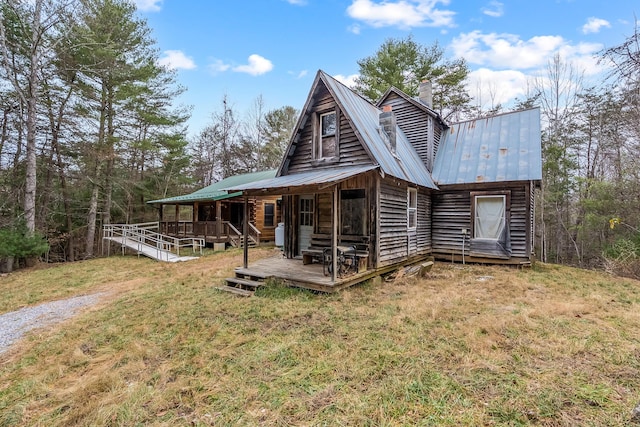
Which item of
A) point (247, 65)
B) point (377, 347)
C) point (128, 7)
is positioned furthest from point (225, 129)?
point (377, 347)

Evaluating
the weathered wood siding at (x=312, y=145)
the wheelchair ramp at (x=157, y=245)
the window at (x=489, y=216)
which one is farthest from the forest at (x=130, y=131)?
the weathered wood siding at (x=312, y=145)

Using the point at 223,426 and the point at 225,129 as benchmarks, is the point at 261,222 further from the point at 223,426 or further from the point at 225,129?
the point at 223,426

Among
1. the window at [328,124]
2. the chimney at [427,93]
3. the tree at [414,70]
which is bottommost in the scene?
the window at [328,124]

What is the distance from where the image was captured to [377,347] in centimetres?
391

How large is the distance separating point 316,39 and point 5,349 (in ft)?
55.2

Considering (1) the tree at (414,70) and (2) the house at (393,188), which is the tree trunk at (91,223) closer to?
(2) the house at (393,188)

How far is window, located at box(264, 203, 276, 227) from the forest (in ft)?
26.0

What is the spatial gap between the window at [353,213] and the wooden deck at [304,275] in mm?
1343

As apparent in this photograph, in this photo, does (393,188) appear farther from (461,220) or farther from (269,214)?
(269,214)

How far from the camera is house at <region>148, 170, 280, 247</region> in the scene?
16.3 meters

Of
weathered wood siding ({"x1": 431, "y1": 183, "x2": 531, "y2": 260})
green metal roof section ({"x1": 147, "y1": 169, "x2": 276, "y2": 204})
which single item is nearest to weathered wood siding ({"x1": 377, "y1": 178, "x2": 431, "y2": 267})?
weathered wood siding ({"x1": 431, "y1": 183, "x2": 531, "y2": 260})

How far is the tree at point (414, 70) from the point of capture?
1981 centimetres

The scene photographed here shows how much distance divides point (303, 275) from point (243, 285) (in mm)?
1638

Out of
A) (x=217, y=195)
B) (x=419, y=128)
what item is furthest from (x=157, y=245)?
(x=419, y=128)
